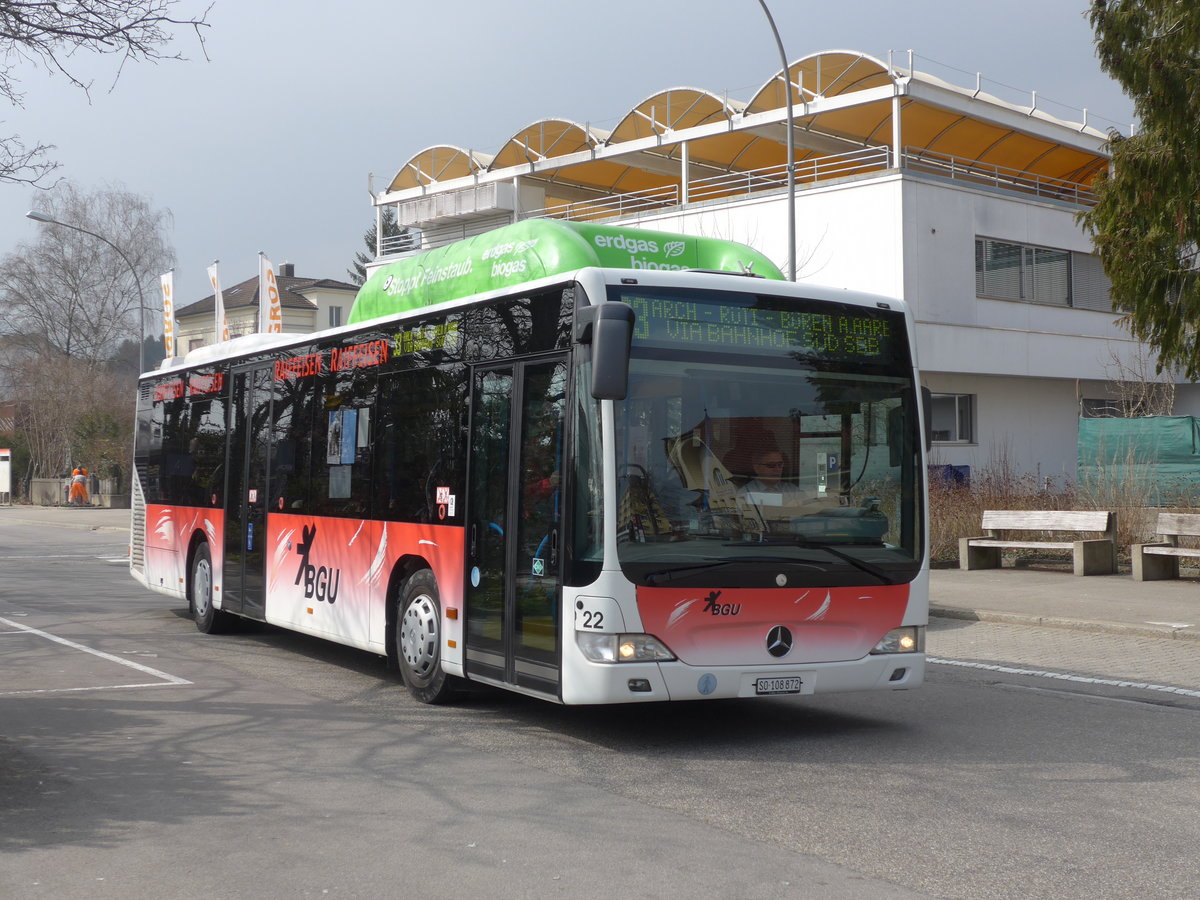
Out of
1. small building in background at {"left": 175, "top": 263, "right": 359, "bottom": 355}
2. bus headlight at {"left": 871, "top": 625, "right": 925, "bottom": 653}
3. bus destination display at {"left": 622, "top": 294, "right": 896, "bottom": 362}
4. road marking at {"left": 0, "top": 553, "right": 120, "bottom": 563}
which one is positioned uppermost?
small building in background at {"left": 175, "top": 263, "right": 359, "bottom": 355}

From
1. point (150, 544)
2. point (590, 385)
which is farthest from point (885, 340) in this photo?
point (150, 544)

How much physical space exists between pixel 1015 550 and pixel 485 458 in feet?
48.9

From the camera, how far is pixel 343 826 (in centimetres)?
600

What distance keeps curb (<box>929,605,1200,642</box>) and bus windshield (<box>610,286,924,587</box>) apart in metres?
6.53

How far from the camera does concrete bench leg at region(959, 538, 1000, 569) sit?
68.0ft

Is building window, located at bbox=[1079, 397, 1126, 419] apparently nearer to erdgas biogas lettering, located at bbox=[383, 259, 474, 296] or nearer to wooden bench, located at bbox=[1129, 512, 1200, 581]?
wooden bench, located at bbox=[1129, 512, 1200, 581]

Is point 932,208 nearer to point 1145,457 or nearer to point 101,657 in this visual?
point 1145,457

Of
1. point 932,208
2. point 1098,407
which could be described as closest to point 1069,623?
point 932,208

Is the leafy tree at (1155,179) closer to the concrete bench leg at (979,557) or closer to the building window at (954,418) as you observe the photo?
the concrete bench leg at (979,557)

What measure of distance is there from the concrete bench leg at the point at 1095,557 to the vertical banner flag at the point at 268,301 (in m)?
16.7

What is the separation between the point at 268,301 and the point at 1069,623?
21378 millimetres

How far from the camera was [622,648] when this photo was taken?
7.45 metres

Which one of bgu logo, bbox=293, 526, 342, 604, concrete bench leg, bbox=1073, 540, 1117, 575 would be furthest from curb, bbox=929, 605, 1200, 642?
bgu logo, bbox=293, 526, 342, 604

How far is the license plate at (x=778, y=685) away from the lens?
775cm
